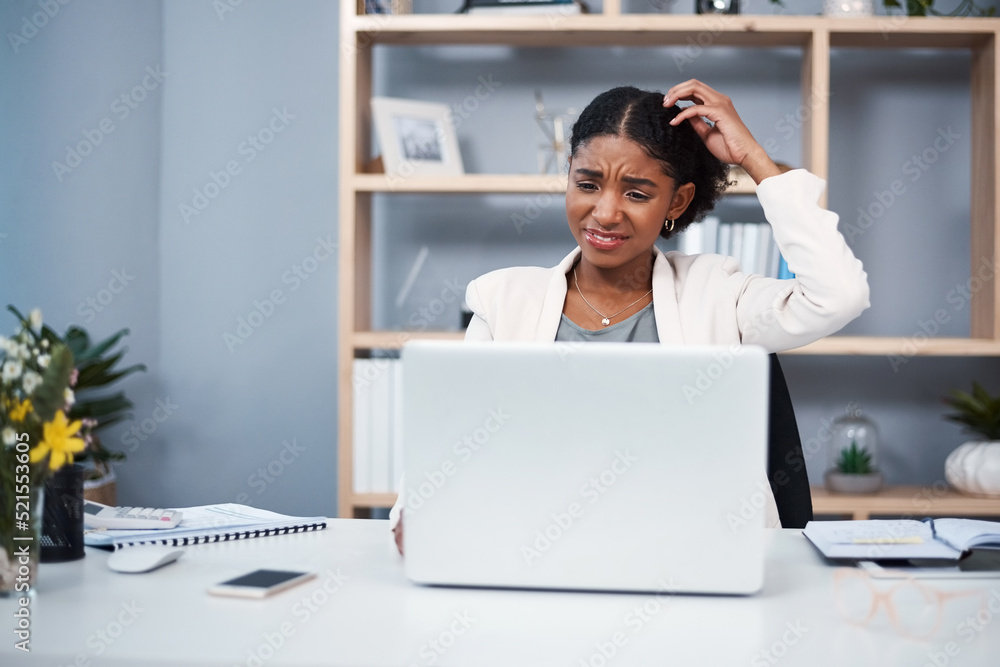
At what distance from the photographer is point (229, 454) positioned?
9.04ft

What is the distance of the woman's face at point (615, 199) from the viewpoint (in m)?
1.59

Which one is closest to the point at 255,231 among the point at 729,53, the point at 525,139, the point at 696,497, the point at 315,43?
the point at 315,43

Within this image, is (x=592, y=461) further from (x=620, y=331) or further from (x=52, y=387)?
(x=620, y=331)

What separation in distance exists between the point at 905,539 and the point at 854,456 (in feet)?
4.70

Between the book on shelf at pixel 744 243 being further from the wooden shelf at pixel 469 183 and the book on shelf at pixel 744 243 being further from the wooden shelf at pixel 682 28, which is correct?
the wooden shelf at pixel 682 28

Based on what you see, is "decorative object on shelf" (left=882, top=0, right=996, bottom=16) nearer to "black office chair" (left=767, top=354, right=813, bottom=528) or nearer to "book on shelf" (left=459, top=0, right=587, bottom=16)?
"book on shelf" (left=459, top=0, right=587, bottom=16)

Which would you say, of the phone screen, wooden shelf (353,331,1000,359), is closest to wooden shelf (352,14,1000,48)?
wooden shelf (353,331,1000,359)

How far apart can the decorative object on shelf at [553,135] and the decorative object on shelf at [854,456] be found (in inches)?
43.6

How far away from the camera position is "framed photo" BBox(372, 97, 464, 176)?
Result: 2426 millimetres

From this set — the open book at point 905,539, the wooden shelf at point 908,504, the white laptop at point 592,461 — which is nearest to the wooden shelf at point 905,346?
the wooden shelf at point 908,504

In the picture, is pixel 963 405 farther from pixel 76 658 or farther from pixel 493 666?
pixel 76 658

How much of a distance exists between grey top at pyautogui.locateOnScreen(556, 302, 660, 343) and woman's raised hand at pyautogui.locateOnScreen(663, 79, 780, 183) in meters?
0.33

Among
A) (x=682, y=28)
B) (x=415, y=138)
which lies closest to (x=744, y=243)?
(x=682, y=28)

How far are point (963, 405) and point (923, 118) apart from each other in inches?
34.9
